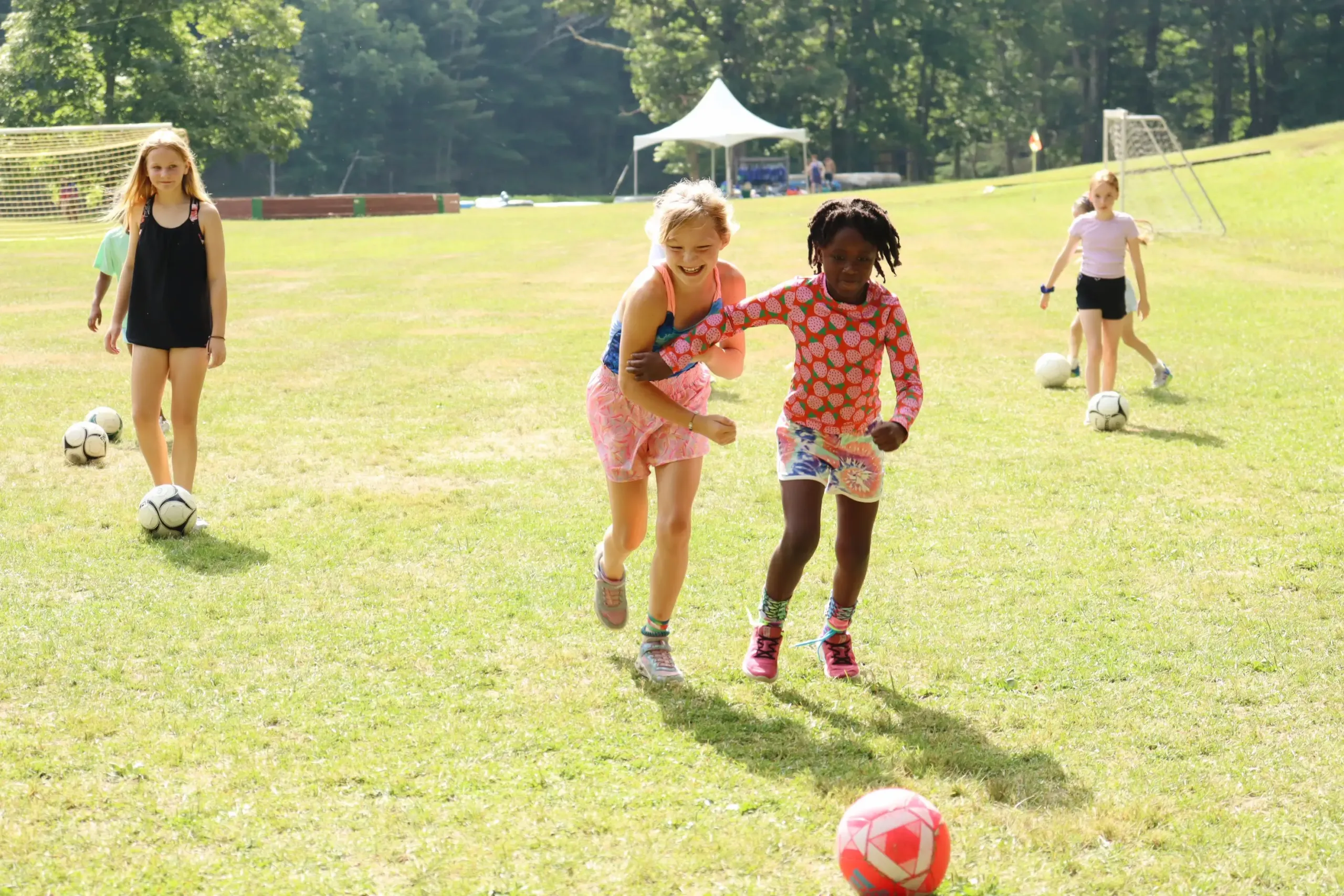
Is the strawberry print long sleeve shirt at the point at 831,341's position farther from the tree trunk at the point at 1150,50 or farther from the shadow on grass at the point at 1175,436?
the tree trunk at the point at 1150,50

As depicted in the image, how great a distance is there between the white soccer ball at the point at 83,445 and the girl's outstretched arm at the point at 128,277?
170 centimetres

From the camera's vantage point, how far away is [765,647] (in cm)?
513

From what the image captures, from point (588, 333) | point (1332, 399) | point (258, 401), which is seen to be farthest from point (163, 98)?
point (1332, 399)

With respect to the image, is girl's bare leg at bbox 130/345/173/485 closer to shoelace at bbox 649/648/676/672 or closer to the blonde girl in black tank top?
the blonde girl in black tank top

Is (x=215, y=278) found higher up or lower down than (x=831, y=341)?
higher up

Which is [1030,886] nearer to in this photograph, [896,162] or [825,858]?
[825,858]

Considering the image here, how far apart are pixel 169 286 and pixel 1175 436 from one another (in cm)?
666

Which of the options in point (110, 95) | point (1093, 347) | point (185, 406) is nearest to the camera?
point (185, 406)

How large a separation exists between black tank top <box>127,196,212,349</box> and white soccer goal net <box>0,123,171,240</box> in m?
15.1

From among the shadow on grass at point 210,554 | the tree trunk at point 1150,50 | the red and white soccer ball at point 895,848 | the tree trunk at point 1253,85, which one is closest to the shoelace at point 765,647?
the red and white soccer ball at point 895,848

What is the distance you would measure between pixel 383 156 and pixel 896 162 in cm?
2731

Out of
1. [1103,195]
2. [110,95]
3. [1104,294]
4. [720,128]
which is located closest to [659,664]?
[1103,195]

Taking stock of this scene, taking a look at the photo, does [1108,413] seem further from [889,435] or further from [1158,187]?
[1158,187]

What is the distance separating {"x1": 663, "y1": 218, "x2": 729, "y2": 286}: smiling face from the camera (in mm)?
4617
